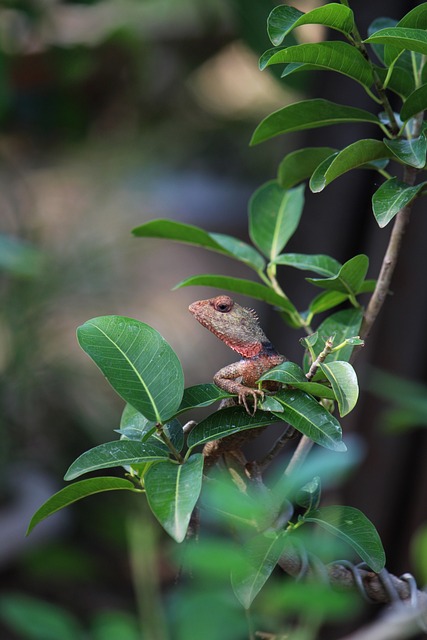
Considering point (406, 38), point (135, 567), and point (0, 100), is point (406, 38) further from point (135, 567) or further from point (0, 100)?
point (135, 567)

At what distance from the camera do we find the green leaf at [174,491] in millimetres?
558

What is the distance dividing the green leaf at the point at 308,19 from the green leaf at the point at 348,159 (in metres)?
0.09

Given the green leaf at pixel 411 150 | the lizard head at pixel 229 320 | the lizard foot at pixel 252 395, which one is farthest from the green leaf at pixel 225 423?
the green leaf at pixel 411 150

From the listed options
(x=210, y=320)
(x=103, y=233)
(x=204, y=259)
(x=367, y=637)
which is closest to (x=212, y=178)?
(x=204, y=259)

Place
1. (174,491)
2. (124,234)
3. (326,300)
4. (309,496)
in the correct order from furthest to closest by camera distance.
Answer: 1. (124,234)
2. (326,300)
3. (309,496)
4. (174,491)

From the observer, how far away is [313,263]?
78cm

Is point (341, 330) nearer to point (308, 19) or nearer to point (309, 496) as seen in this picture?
point (309, 496)

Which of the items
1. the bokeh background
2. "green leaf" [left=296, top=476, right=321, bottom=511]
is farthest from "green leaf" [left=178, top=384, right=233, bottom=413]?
the bokeh background

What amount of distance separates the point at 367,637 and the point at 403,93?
1.68 ft

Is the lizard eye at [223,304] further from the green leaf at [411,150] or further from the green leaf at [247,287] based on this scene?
the green leaf at [411,150]

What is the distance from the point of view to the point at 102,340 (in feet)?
2.14

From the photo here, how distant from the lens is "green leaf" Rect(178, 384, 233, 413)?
66cm

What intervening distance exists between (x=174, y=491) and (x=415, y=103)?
36 centimetres

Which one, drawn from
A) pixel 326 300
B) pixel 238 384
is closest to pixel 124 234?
pixel 326 300
